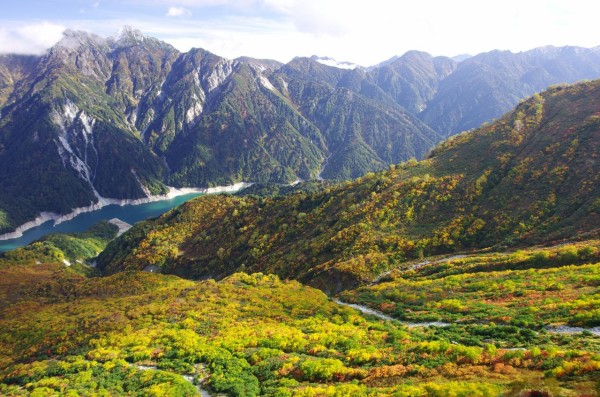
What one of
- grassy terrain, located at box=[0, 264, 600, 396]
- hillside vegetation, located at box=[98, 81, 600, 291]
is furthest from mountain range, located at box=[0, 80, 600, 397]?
hillside vegetation, located at box=[98, 81, 600, 291]

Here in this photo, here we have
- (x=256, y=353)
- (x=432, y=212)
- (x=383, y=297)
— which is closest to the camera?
(x=256, y=353)

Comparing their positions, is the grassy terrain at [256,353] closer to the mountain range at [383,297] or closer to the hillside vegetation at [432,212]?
the mountain range at [383,297]

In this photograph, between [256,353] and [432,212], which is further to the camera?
[432,212]

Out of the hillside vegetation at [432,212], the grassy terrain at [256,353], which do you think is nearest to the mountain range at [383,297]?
the grassy terrain at [256,353]

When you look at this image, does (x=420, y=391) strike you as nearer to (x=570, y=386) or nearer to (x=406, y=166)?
(x=570, y=386)

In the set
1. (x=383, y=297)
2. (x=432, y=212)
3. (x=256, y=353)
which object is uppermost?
(x=432, y=212)

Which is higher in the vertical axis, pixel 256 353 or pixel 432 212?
pixel 432 212

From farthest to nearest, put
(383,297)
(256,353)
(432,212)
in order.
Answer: (432,212)
(383,297)
(256,353)

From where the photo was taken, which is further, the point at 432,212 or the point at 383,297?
the point at 432,212

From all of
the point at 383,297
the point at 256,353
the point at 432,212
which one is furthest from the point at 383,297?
the point at 432,212

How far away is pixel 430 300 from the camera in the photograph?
4584 cm

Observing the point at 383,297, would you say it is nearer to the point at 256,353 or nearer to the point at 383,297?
the point at 383,297

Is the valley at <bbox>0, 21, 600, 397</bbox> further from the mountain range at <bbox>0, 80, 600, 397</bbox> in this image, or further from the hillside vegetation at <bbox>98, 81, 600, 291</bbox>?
the hillside vegetation at <bbox>98, 81, 600, 291</bbox>

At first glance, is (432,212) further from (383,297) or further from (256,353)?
(256,353)
